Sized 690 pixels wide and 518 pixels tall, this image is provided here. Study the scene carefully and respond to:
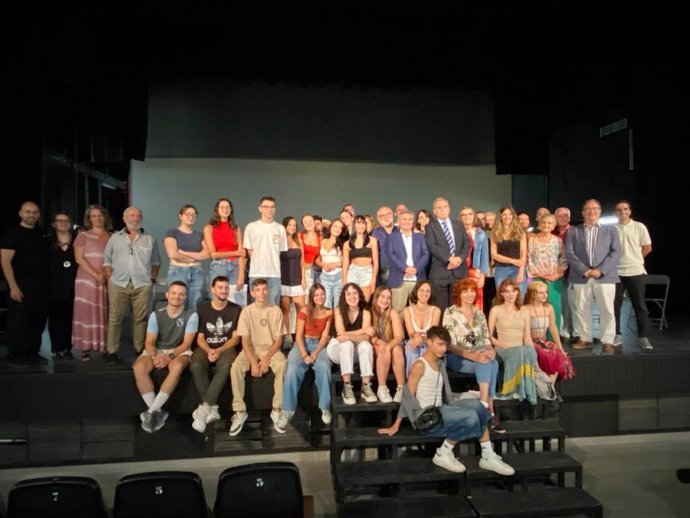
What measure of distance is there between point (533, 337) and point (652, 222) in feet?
14.0

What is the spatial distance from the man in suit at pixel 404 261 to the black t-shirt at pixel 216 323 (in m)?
1.32

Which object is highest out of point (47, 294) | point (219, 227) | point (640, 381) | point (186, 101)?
point (186, 101)

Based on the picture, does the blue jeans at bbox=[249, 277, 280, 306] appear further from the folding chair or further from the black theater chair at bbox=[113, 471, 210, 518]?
the folding chair

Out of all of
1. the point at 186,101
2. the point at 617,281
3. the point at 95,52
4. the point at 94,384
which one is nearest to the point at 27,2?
the point at 95,52

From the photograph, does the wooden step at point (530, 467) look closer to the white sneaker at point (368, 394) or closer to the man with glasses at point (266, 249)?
the white sneaker at point (368, 394)

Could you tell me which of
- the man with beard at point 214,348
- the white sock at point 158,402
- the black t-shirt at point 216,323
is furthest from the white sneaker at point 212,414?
the black t-shirt at point 216,323

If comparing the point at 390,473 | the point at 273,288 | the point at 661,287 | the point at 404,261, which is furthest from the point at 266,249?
the point at 661,287

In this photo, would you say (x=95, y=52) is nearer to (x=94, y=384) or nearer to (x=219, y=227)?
(x=219, y=227)

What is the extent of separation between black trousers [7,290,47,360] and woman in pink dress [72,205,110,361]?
0.27m

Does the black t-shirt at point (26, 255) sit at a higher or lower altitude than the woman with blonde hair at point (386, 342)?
higher

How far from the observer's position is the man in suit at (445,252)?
14.3 feet

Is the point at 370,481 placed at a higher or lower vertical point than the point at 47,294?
lower

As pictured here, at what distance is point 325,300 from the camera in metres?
4.27

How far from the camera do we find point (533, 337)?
4176 millimetres
